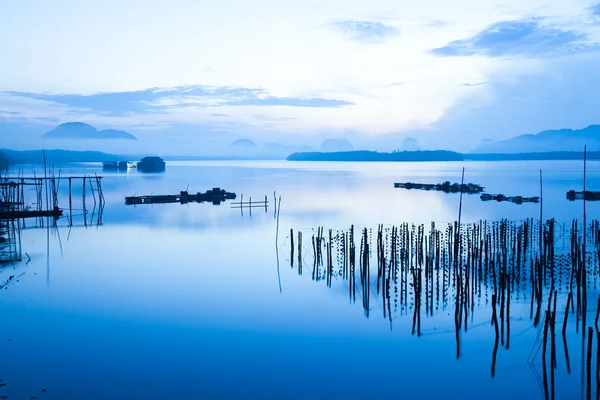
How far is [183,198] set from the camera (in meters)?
39.4

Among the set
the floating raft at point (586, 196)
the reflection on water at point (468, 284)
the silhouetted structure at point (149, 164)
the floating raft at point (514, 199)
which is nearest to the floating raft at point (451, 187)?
the floating raft at point (514, 199)

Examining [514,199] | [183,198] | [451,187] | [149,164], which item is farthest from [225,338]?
[149,164]

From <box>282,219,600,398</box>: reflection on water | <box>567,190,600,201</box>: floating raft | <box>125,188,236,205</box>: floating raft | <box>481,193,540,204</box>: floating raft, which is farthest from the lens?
<box>125,188,236,205</box>: floating raft

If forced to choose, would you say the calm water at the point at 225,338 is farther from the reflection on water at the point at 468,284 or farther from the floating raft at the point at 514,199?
the floating raft at the point at 514,199

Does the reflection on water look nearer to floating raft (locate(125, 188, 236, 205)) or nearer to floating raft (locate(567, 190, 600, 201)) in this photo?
floating raft (locate(567, 190, 600, 201))

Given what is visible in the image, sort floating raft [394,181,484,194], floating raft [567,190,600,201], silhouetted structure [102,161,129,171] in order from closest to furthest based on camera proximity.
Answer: floating raft [567,190,600,201], floating raft [394,181,484,194], silhouetted structure [102,161,129,171]

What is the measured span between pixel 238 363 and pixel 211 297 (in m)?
4.47

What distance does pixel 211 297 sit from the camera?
45.7 feet

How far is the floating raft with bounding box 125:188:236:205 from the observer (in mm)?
38875

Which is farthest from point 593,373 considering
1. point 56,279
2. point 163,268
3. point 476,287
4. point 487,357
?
→ point 56,279

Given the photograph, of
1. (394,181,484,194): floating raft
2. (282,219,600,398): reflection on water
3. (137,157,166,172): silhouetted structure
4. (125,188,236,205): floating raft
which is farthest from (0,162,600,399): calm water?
(137,157,166,172): silhouetted structure

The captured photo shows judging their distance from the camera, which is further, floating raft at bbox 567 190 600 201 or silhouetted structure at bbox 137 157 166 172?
silhouetted structure at bbox 137 157 166 172

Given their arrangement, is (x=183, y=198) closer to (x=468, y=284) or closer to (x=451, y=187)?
(x=451, y=187)

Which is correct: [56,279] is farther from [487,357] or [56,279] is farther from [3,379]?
[487,357]
